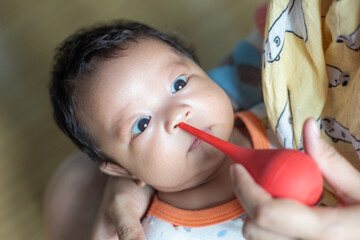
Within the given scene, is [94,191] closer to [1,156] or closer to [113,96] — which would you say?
[113,96]

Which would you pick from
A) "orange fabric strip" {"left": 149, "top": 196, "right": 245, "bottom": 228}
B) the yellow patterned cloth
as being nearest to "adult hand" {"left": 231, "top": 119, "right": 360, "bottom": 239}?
the yellow patterned cloth

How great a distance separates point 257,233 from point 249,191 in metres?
0.05

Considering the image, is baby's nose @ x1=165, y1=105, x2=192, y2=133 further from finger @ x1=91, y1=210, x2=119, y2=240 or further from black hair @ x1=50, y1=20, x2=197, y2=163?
finger @ x1=91, y1=210, x2=119, y2=240

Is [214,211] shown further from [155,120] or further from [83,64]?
[83,64]

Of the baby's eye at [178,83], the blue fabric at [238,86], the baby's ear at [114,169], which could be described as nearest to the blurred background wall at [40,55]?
the blue fabric at [238,86]

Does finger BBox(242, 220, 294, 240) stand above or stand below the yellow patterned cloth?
below

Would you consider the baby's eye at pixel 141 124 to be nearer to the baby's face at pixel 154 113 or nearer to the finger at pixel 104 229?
the baby's face at pixel 154 113

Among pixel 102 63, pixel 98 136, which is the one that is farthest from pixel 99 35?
pixel 98 136

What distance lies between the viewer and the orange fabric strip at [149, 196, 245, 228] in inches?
26.5

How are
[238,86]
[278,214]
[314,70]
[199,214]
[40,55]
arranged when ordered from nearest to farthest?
[278,214] < [314,70] < [199,214] < [238,86] < [40,55]

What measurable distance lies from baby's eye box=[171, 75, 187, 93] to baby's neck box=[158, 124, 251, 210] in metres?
0.15

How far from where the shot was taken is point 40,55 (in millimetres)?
1385

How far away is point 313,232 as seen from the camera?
416 millimetres

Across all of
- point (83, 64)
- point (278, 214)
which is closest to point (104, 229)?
point (83, 64)
